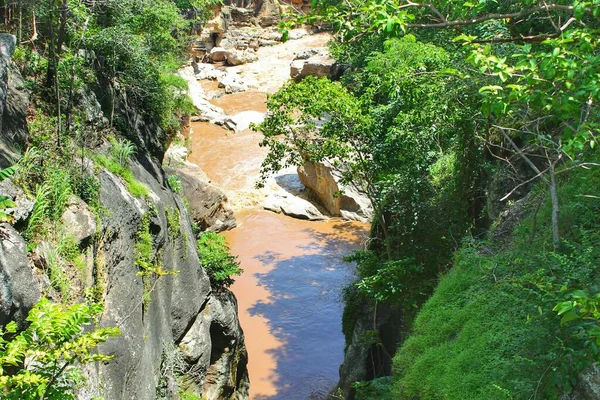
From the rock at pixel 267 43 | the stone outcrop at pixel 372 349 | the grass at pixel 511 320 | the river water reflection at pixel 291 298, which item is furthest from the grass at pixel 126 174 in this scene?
the rock at pixel 267 43

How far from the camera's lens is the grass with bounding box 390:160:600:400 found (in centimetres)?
517

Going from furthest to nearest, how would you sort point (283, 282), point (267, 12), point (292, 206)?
point (267, 12) → point (292, 206) → point (283, 282)

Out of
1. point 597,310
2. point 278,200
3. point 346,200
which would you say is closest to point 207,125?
point 278,200

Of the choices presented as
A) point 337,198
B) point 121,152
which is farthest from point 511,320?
point 337,198

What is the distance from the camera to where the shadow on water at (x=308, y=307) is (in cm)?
1407

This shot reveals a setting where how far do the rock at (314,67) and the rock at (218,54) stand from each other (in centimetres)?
766

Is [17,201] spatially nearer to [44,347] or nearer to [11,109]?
[11,109]

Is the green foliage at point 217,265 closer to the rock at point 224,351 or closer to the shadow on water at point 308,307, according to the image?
the rock at point 224,351

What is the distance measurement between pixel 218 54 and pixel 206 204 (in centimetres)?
2469

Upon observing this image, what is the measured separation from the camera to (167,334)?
888 centimetres

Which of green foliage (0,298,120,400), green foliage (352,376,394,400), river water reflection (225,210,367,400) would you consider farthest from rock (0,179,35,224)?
river water reflection (225,210,367,400)

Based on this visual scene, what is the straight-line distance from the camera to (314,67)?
113ft

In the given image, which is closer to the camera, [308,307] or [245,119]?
[308,307]

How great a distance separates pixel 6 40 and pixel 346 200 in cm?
1653
